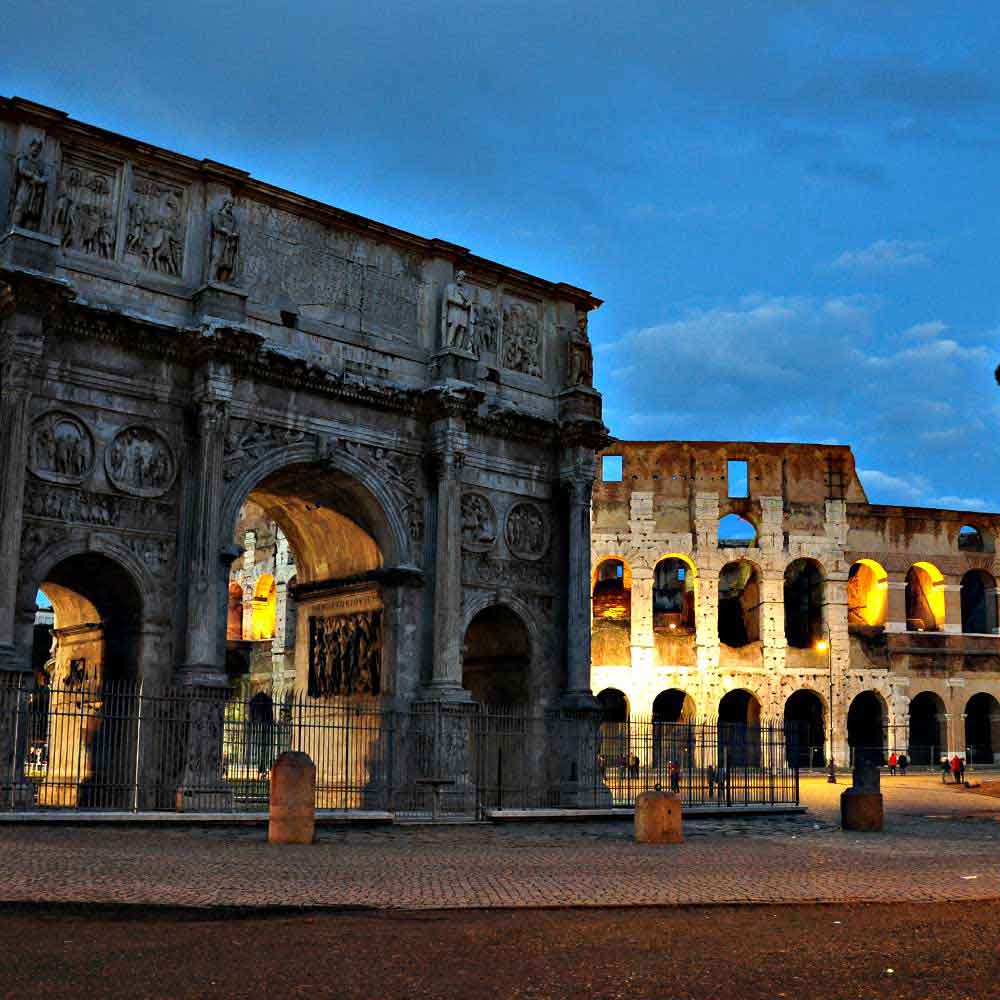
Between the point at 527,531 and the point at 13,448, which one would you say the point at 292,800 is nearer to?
the point at 13,448

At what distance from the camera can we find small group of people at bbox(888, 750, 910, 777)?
126 ft

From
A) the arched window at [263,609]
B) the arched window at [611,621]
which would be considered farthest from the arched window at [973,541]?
the arched window at [263,609]

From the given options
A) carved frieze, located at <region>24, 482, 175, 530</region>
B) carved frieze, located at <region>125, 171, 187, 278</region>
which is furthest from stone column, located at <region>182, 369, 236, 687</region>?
carved frieze, located at <region>125, 171, 187, 278</region>

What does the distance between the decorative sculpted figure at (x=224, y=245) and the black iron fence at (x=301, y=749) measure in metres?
6.44

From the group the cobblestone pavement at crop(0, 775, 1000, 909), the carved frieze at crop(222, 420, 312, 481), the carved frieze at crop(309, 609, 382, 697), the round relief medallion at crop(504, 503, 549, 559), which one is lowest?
the cobblestone pavement at crop(0, 775, 1000, 909)

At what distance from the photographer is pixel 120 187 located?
1903 cm

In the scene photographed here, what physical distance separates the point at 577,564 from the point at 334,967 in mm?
17038

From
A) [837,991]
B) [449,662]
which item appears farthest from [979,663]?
[837,991]

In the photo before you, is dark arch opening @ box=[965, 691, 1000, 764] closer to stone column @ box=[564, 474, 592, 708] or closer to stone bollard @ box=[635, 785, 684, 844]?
stone column @ box=[564, 474, 592, 708]

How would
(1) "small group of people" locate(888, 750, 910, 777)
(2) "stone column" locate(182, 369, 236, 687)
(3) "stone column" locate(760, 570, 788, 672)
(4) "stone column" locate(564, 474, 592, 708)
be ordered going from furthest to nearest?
(3) "stone column" locate(760, 570, 788, 672) < (1) "small group of people" locate(888, 750, 910, 777) < (4) "stone column" locate(564, 474, 592, 708) < (2) "stone column" locate(182, 369, 236, 687)

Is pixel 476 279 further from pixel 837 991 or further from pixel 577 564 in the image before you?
pixel 837 991

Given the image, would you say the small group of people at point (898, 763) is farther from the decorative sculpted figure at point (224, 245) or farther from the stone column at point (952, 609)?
the decorative sculpted figure at point (224, 245)

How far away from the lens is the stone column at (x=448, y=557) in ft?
69.0

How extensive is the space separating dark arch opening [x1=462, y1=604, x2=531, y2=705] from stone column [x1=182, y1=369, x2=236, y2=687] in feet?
19.2
